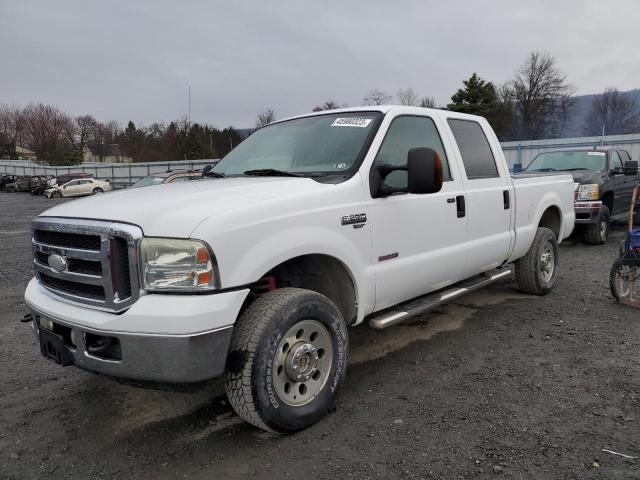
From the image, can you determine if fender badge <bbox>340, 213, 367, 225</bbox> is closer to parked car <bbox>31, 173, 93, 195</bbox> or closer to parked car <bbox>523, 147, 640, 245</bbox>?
parked car <bbox>523, 147, 640, 245</bbox>

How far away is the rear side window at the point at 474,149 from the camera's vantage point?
4496 mm

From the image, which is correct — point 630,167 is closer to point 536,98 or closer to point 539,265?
point 539,265

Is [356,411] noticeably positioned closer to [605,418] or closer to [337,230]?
[337,230]

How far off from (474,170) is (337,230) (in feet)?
6.55

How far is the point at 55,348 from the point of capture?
9.15 ft

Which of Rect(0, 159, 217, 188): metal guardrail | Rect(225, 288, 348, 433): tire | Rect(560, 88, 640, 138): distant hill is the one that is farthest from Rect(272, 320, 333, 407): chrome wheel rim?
Rect(560, 88, 640, 138): distant hill

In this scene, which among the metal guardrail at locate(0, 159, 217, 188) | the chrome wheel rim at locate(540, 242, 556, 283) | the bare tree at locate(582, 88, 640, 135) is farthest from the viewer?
the bare tree at locate(582, 88, 640, 135)

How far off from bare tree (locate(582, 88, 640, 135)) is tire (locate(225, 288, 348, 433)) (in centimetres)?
7549

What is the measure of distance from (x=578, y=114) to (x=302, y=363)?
250 ft

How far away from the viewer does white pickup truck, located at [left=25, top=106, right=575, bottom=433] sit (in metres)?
2.48

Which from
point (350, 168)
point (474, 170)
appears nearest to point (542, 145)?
point (474, 170)

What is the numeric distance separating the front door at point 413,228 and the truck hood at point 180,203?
2.01 ft

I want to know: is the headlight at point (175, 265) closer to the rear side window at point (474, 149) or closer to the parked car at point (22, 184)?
the rear side window at point (474, 149)

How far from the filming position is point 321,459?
2680 millimetres
